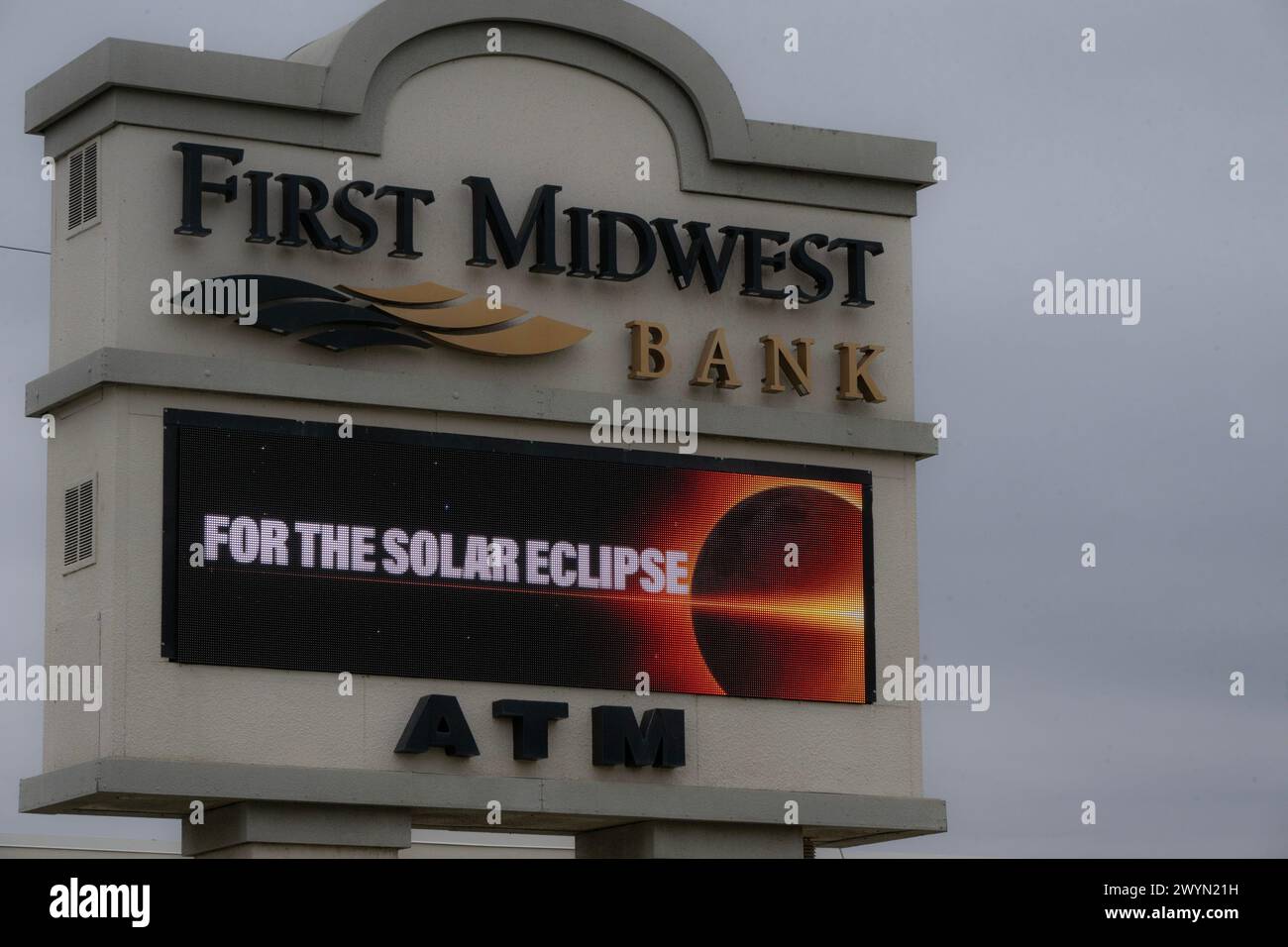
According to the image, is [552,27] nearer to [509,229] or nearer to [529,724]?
[509,229]

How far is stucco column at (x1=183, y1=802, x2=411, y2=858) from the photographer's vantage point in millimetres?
21062

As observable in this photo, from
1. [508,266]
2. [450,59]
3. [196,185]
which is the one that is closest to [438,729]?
[508,266]

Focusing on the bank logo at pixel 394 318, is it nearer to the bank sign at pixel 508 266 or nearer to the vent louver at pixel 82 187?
the bank sign at pixel 508 266

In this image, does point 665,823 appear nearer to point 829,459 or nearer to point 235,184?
point 829,459

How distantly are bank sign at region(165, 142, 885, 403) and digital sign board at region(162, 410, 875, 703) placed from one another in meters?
0.90

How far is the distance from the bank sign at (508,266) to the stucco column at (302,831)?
12.6 feet

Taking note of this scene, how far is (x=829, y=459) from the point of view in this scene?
77.8ft

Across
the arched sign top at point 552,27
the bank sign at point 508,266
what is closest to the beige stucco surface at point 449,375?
the bank sign at point 508,266

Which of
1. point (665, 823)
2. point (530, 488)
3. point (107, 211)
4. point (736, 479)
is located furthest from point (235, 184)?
point (665, 823)

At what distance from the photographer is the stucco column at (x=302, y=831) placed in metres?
21.1

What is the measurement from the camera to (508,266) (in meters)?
22.7

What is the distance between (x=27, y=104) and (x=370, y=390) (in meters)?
4.00
